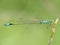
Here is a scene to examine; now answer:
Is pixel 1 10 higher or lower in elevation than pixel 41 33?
higher

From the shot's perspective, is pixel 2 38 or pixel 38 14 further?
pixel 38 14

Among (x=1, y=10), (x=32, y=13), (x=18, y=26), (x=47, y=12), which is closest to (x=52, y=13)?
(x=47, y=12)

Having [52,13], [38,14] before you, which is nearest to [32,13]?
[38,14]

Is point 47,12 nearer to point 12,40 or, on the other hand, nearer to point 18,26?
point 18,26

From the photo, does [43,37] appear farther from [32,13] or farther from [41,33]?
[32,13]

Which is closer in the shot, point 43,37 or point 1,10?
point 43,37

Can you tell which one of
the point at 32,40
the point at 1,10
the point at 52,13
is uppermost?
the point at 1,10
